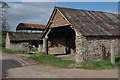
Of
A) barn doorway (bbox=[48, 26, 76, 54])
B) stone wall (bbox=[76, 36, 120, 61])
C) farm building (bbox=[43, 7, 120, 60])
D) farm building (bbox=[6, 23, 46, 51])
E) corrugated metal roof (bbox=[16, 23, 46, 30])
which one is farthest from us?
corrugated metal roof (bbox=[16, 23, 46, 30])

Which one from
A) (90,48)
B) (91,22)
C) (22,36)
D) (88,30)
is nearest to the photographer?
(90,48)

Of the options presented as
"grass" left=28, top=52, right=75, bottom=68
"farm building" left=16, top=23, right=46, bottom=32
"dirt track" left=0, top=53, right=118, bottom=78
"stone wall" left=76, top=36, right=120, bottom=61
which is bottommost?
"dirt track" left=0, top=53, right=118, bottom=78

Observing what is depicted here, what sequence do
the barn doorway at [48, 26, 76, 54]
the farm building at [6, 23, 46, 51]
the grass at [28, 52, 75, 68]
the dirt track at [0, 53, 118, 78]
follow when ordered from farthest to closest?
the farm building at [6, 23, 46, 51] → the barn doorway at [48, 26, 76, 54] → the grass at [28, 52, 75, 68] → the dirt track at [0, 53, 118, 78]

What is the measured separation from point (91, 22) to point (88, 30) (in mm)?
2261

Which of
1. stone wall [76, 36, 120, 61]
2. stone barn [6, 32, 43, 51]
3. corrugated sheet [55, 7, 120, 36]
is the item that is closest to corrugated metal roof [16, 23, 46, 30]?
stone barn [6, 32, 43, 51]

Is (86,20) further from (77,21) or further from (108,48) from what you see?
(108,48)

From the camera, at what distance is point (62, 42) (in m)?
25.5

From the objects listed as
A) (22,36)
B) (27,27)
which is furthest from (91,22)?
(27,27)

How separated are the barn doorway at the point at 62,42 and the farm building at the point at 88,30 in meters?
0.15

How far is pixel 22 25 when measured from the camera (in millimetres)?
45281

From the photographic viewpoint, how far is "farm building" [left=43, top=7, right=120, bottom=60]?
15648 mm

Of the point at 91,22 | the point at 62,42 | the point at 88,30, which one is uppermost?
the point at 91,22

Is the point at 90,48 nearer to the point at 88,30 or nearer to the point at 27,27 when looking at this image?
the point at 88,30

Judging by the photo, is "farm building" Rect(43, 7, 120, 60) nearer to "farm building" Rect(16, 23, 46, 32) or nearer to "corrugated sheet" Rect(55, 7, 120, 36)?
"corrugated sheet" Rect(55, 7, 120, 36)
